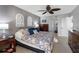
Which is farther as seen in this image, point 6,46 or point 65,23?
point 65,23

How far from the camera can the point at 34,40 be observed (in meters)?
1.47

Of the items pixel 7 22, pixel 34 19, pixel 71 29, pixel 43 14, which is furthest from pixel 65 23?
pixel 7 22

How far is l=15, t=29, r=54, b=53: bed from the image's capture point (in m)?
1.45

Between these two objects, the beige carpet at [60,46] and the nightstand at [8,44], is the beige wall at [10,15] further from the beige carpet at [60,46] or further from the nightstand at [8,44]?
the beige carpet at [60,46]

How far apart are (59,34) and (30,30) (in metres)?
0.55

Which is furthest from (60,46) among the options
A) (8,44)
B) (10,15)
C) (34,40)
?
(10,15)

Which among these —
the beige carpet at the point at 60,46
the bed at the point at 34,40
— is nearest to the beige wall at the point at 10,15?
the bed at the point at 34,40

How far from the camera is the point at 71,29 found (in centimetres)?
150

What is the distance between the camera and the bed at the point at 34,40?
4.76 feet

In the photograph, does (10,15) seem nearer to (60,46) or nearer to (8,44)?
(8,44)

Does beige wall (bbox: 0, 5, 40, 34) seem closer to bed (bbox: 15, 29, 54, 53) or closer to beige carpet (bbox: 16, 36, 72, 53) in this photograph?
bed (bbox: 15, 29, 54, 53)
